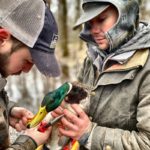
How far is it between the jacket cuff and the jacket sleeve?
52 centimetres

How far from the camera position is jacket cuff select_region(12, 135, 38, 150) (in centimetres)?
305

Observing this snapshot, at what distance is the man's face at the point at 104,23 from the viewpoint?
3385 mm

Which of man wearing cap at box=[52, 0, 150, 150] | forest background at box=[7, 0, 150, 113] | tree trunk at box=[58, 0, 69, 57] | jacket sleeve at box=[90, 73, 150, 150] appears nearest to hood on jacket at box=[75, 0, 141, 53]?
man wearing cap at box=[52, 0, 150, 150]

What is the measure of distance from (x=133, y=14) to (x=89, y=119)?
103 cm

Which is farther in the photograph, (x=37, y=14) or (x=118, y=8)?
(x=118, y=8)

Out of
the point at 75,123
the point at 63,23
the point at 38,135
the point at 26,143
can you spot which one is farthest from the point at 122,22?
the point at 63,23

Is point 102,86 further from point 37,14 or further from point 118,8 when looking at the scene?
point 37,14

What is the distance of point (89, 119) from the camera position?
3330 millimetres

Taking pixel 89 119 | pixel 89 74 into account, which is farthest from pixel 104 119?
pixel 89 74

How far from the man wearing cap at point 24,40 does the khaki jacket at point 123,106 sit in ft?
1.85

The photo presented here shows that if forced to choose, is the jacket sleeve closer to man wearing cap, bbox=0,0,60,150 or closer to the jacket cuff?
the jacket cuff

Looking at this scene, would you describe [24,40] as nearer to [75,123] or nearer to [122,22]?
[75,123]

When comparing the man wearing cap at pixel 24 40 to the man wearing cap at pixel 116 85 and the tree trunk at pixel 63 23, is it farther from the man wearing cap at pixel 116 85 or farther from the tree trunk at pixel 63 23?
the tree trunk at pixel 63 23

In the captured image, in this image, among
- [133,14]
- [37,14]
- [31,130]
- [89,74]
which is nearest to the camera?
[37,14]
